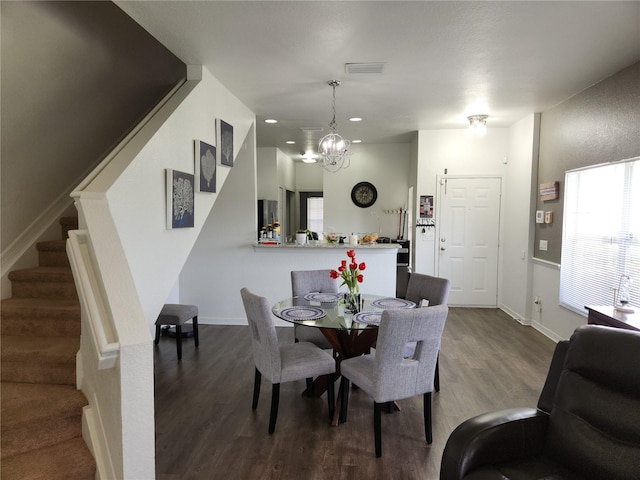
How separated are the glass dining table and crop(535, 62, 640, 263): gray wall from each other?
2443 millimetres

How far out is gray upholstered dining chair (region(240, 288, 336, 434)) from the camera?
2.51 meters

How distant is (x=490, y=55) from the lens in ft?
10.1

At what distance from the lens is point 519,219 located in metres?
5.38

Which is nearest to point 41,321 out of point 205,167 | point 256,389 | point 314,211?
point 256,389

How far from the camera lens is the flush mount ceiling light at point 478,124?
5.07 metres

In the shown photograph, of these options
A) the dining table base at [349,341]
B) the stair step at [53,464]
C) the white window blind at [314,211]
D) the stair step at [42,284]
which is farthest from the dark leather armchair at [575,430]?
the white window blind at [314,211]

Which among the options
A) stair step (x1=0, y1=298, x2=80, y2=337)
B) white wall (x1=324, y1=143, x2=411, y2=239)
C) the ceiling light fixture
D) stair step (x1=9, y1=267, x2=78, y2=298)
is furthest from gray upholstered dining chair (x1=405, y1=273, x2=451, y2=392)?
the ceiling light fixture

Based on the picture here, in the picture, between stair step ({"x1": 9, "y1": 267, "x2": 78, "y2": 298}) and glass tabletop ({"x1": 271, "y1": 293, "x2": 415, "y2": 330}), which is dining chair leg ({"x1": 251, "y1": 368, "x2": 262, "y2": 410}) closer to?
glass tabletop ({"x1": 271, "y1": 293, "x2": 415, "y2": 330})

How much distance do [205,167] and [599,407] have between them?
10.8 feet

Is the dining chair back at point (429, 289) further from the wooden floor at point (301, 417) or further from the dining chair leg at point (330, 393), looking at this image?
the dining chair leg at point (330, 393)

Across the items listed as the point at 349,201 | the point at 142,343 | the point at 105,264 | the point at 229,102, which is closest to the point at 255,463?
A: the point at 142,343

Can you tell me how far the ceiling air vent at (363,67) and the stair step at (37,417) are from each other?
3153 mm

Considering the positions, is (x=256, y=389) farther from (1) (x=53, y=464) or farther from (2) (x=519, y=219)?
(2) (x=519, y=219)

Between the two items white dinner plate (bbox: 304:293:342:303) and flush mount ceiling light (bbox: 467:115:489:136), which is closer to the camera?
white dinner plate (bbox: 304:293:342:303)
